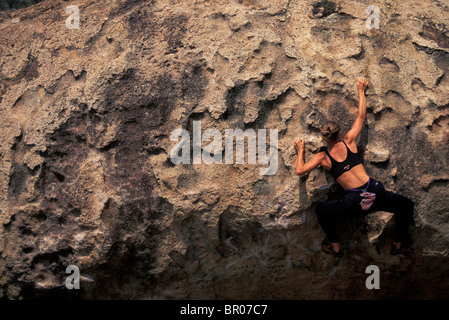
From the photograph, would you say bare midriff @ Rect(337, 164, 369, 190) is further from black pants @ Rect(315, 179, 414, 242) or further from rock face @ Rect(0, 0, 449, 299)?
rock face @ Rect(0, 0, 449, 299)

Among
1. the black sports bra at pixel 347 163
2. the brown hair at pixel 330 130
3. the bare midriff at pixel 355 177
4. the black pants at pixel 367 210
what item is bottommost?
the black pants at pixel 367 210

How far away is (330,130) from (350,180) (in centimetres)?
34

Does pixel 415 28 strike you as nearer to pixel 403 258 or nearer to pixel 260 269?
pixel 403 258

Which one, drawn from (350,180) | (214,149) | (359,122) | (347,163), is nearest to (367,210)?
(350,180)

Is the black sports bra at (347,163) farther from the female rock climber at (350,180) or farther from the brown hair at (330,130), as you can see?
the brown hair at (330,130)

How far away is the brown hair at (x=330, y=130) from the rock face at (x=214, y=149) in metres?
0.14

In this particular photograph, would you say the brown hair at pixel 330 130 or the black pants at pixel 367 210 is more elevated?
the brown hair at pixel 330 130

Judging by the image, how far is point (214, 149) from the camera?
9.75 ft

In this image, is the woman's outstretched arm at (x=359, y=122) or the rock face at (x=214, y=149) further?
the rock face at (x=214, y=149)

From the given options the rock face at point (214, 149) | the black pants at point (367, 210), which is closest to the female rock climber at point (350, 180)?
the black pants at point (367, 210)

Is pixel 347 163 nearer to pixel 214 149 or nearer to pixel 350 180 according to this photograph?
pixel 350 180

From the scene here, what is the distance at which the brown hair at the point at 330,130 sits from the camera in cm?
278

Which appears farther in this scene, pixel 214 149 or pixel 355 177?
pixel 214 149

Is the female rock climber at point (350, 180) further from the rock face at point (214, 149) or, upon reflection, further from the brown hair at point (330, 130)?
the rock face at point (214, 149)
